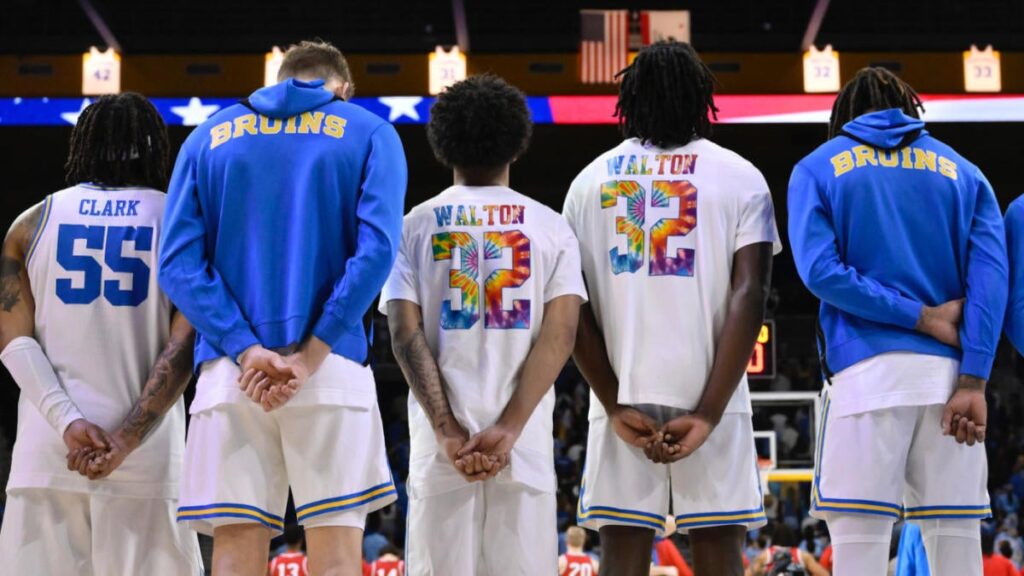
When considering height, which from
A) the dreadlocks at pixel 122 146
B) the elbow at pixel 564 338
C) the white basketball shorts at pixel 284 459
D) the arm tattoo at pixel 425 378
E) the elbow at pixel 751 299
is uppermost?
the dreadlocks at pixel 122 146

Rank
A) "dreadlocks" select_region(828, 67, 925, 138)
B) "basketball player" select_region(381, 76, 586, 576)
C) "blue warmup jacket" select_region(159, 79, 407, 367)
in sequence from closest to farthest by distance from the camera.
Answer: "blue warmup jacket" select_region(159, 79, 407, 367) < "basketball player" select_region(381, 76, 586, 576) < "dreadlocks" select_region(828, 67, 925, 138)

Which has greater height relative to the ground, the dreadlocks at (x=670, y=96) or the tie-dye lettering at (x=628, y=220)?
the dreadlocks at (x=670, y=96)

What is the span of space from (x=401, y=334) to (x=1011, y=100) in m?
11.4

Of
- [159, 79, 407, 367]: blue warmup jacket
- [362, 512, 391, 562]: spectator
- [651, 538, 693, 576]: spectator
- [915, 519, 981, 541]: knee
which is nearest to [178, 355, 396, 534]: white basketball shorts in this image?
[159, 79, 407, 367]: blue warmup jacket

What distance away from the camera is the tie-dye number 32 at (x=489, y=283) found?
3689 mm

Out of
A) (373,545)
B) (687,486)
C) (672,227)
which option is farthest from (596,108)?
→ (687,486)

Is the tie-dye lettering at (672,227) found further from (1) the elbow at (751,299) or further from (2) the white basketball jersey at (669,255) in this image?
(1) the elbow at (751,299)

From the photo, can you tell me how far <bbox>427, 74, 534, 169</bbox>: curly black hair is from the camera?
384 centimetres

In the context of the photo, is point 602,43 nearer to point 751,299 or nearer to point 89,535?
point 751,299

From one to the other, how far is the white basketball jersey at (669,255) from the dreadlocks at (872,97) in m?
0.48

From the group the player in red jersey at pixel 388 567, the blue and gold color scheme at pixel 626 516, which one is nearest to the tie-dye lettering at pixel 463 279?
the blue and gold color scheme at pixel 626 516

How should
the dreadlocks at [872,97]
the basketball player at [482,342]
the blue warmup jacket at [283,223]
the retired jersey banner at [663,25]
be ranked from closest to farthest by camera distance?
the blue warmup jacket at [283,223] → the basketball player at [482,342] → the dreadlocks at [872,97] → the retired jersey banner at [663,25]

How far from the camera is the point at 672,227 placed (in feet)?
12.3

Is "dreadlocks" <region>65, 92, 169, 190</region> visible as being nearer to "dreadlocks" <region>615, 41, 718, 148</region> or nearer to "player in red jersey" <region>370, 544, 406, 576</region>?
"dreadlocks" <region>615, 41, 718, 148</region>
